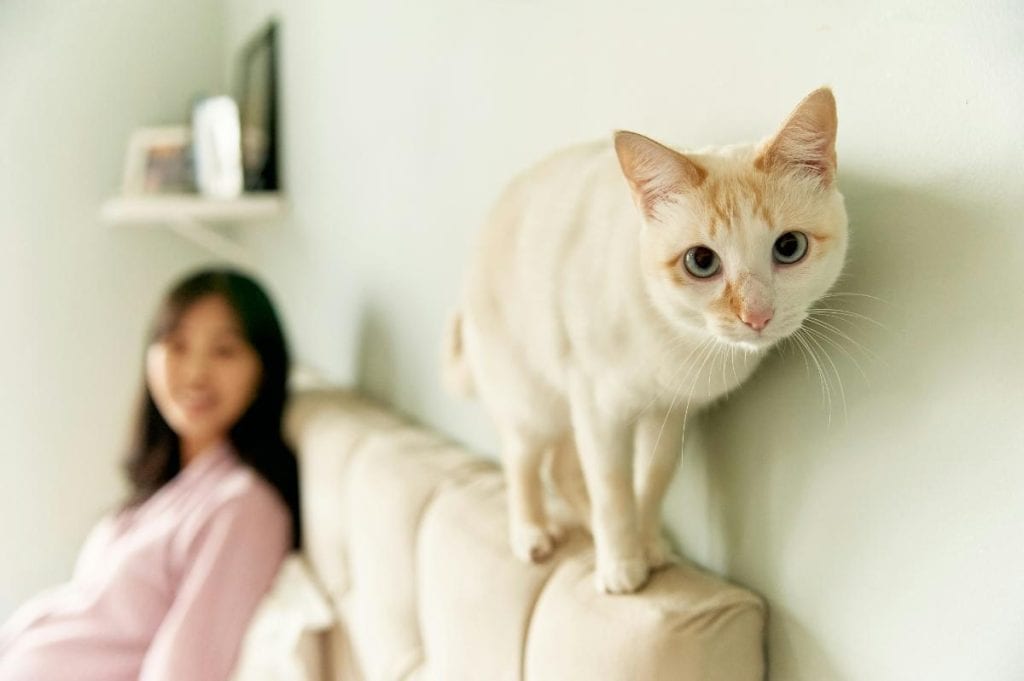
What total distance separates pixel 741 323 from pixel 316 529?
0.95 meters

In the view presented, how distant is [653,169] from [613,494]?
30cm

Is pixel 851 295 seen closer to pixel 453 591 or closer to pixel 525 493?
pixel 525 493

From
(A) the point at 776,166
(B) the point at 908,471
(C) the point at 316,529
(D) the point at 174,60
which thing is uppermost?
(D) the point at 174,60

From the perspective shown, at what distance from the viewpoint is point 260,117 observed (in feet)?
6.31

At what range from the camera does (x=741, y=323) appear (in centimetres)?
54

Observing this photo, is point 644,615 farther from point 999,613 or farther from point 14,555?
point 14,555

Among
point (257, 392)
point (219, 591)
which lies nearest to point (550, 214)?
point (219, 591)

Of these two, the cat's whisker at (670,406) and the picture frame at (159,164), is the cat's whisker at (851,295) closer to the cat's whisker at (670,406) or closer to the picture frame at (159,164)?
the cat's whisker at (670,406)

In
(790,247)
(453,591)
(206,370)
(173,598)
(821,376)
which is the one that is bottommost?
(173,598)

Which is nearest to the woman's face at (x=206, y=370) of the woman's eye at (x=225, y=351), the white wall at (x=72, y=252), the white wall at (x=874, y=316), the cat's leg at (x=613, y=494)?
the woman's eye at (x=225, y=351)

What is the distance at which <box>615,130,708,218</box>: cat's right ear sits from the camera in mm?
557

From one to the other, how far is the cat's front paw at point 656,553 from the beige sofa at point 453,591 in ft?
0.04

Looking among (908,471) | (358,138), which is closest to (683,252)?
(908,471)

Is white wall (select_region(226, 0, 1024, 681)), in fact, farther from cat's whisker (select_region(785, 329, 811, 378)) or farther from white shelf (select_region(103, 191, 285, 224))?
white shelf (select_region(103, 191, 285, 224))
